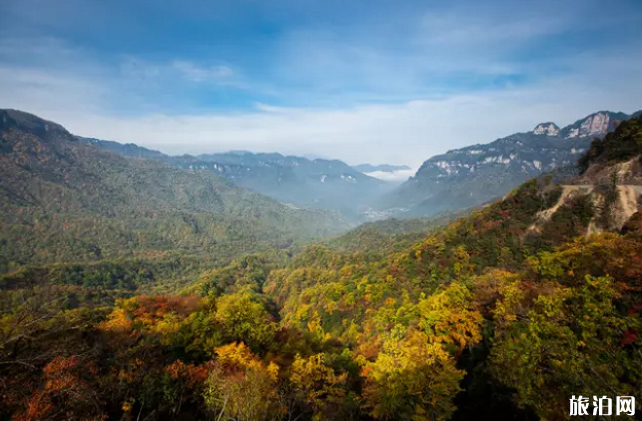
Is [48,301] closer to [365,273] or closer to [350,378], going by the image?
[365,273]

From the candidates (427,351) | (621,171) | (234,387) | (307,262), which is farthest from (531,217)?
(307,262)

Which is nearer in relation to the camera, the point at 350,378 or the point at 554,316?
the point at 554,316

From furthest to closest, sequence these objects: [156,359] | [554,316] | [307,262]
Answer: [307,262]
[156,359]
[554,316]

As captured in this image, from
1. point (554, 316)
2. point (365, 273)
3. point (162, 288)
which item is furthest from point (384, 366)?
point (162, 288)

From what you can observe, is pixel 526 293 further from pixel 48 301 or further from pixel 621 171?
pixel 48 301

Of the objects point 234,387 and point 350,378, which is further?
point 350,378

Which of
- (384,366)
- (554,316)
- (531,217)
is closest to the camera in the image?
(554,316)

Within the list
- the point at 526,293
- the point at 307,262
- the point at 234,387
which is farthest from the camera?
the point at 307,262

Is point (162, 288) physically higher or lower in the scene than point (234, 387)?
lower

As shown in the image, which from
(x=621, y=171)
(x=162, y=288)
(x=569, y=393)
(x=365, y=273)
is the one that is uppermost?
(x=621, y=171)
